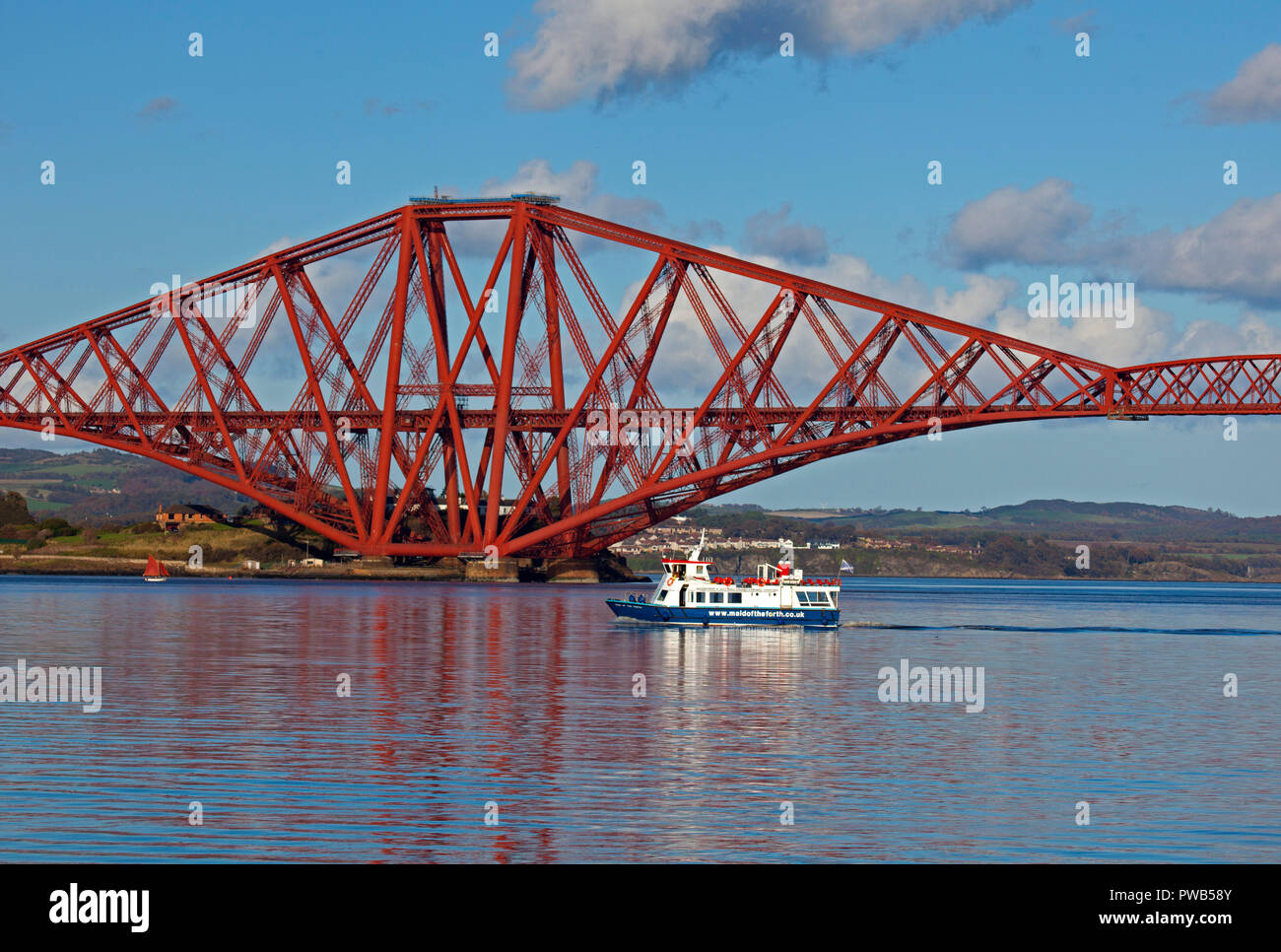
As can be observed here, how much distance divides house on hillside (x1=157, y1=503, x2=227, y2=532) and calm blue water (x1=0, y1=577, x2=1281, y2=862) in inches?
4243

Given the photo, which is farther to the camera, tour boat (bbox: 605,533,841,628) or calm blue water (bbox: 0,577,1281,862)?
tour boat (bbox: 605,533,841,628)

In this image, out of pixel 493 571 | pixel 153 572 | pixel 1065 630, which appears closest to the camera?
pixel 1065 630

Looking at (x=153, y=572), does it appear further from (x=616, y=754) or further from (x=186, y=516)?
(x=616, y=754)

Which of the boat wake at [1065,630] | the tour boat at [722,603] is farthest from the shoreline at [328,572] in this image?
the tour boat at [722,603]

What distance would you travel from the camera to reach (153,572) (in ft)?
518

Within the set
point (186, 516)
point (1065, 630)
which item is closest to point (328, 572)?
point (186, 516)

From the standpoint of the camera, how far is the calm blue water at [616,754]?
74.6 ft

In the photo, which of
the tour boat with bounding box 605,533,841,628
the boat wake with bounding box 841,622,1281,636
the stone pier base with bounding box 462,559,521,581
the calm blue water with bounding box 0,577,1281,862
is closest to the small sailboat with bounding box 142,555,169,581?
the stone pier base with bounding box 462,559,521,581

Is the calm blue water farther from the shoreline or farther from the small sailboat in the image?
the small sailboat

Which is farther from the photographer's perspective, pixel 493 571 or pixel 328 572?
pixel 328 572

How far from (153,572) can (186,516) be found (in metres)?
21.5

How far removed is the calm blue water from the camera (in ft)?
74.6

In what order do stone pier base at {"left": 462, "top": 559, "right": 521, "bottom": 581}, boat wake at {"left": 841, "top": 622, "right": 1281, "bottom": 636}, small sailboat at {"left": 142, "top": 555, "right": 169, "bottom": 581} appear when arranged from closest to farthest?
boat wake at {"left": 841, "top": 622, "right": 1281, "bottom": 636}, stone pier base at {"left": 462, "top": 559, "right": 521, "bottom": 581}, small sailboat at {"left": 142, "top": 555, "right": 169, "bottom": 581}

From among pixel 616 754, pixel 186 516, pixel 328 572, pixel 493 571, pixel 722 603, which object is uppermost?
pixel 186 516
